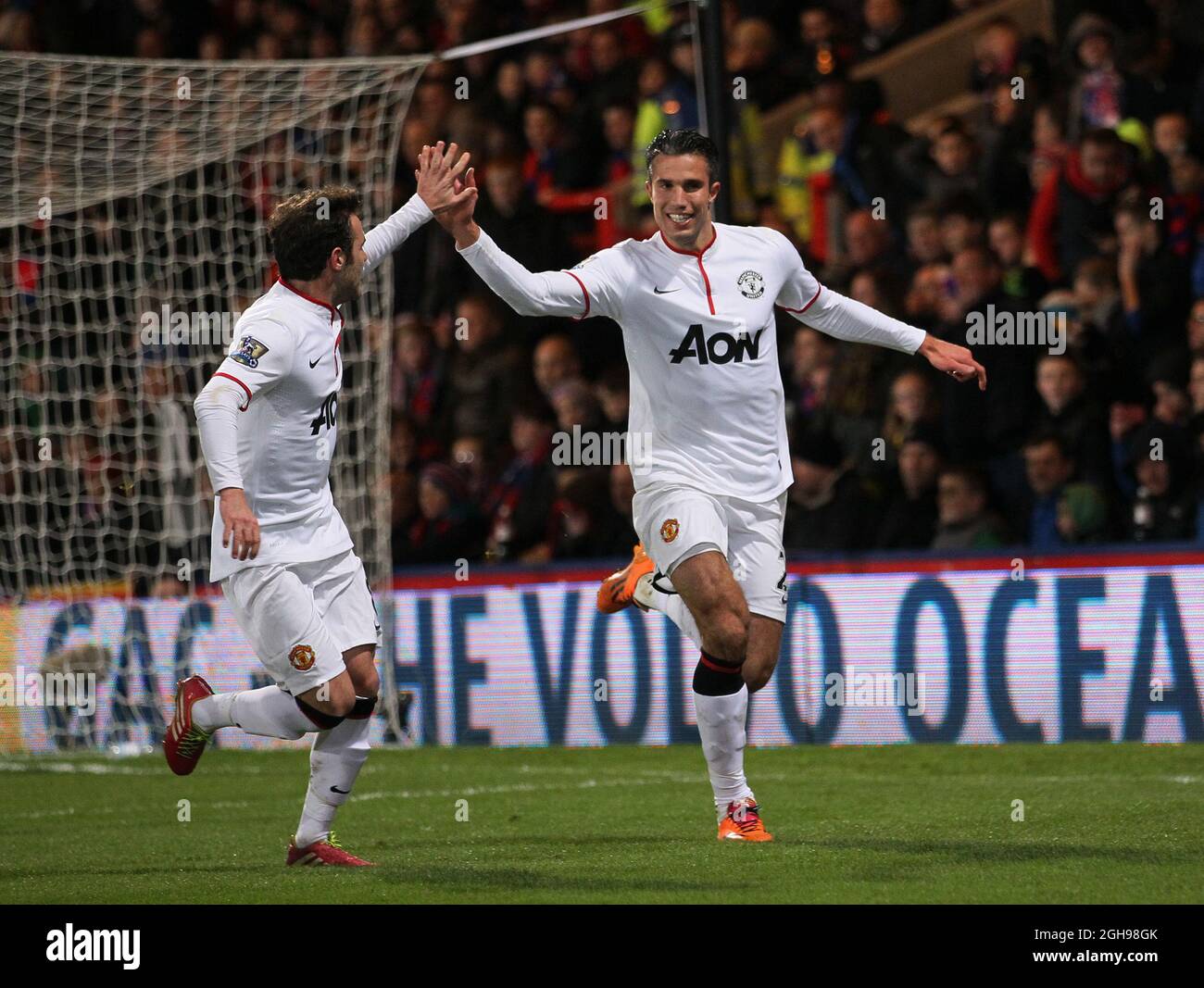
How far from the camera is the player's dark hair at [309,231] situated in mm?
6379

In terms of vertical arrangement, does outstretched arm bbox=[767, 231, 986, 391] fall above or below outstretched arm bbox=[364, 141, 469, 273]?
below

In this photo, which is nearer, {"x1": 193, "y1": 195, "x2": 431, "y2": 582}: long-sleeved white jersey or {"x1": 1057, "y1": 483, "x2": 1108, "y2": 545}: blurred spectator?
{"x1": 193, "y1": 195, "x2": 431, "y2": 582}: long-sleeved white jersey

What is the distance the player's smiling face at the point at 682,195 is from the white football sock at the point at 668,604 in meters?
1.30

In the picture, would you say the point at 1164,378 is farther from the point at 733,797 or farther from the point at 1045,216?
the point at 733,797

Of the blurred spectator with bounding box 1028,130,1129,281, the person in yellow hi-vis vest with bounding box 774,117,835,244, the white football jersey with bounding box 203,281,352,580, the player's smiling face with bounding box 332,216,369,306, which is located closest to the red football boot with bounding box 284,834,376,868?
the white football jersey with bounding box 203,281,352,580

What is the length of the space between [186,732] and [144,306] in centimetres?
681

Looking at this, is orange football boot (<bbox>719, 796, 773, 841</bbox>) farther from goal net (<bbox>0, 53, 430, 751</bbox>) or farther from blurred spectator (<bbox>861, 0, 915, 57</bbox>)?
blurred spectator (<bbox>861, 0, 915, 57</bbox>)

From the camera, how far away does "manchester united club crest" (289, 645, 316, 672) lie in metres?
6.29

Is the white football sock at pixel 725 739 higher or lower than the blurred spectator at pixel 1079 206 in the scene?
lower

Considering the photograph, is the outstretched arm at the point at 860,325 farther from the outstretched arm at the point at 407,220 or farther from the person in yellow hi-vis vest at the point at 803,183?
the person in yellow hi-vis vest at the point at 803,183

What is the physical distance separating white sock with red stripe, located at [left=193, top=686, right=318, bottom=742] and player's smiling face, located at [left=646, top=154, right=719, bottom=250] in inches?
83.0
